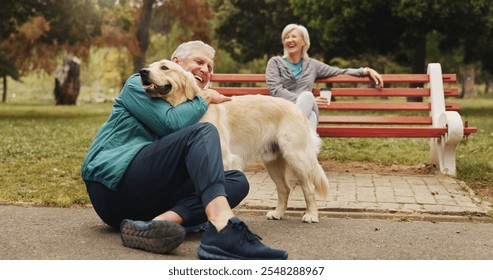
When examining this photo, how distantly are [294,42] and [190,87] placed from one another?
2.93 m

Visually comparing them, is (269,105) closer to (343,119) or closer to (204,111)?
(204,111)

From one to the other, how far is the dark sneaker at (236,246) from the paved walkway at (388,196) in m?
1.77

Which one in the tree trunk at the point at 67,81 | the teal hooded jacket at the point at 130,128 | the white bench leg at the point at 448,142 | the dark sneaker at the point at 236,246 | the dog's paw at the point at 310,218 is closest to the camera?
the dark sneaker at the point at 236,246

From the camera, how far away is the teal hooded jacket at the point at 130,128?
3.85 m

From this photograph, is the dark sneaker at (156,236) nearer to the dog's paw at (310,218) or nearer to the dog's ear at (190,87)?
the dog's ear at (190,87)

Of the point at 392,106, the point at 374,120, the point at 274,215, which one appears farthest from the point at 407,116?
the point at 274,215

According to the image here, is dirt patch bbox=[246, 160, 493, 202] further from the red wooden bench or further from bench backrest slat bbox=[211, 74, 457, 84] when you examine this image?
bench backrest slat bbox=[211, 74, 457, 84]

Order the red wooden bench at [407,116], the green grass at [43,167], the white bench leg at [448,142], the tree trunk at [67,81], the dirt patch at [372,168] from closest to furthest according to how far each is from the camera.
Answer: the green grass at [43,167] → the white bench leg at [448,142] → the red wooden bench at [407,116] → the dirt patch at [372,168] → the tree trunk at [67,81]

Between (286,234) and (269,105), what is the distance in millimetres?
984

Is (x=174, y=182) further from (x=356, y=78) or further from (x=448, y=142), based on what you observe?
(x=448, y=142)

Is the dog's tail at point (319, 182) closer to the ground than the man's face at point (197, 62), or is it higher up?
closer to the ground

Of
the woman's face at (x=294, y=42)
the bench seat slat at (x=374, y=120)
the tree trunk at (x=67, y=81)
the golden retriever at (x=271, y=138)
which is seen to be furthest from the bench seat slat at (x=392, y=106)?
the tree trunk at (x=67, y=81)

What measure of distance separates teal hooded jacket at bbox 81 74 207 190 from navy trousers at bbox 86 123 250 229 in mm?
70

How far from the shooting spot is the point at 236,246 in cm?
337
